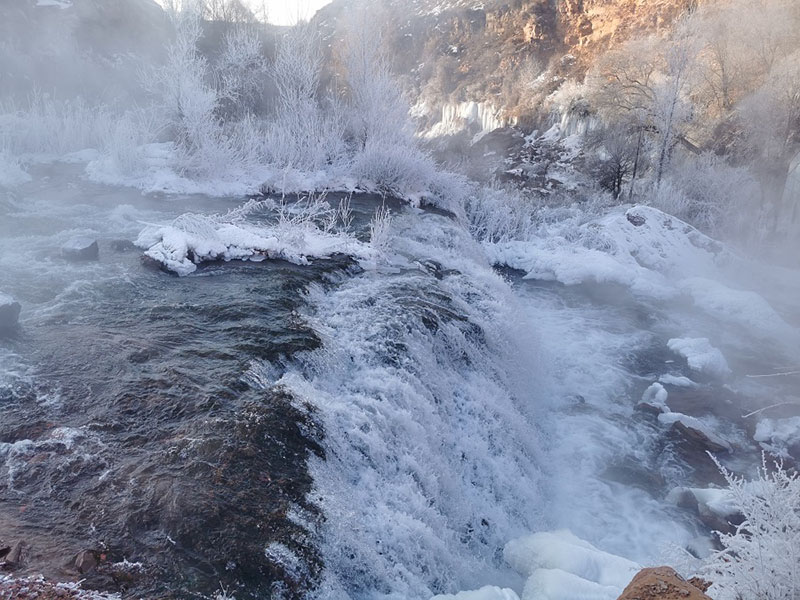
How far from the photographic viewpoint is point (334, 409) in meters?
3.79

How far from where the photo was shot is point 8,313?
178 inches

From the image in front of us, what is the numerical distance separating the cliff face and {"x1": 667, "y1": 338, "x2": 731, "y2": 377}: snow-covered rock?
907 inches

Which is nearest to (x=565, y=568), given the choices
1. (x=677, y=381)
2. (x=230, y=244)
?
(x=677, y=381)

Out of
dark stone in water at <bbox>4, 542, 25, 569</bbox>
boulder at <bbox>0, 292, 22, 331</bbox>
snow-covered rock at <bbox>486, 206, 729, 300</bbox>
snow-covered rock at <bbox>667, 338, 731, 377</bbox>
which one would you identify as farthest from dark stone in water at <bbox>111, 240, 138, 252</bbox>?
Result: snow-covered rock at <bbox>667, 338, 731, 377</bbox>

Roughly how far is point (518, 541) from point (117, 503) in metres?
2.65

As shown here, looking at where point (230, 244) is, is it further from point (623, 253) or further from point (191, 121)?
point (623, 253)

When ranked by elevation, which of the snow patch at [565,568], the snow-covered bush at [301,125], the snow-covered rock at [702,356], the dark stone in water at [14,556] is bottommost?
the snow-covered rock at [702,356]

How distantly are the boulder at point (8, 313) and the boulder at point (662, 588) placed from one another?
4.91 meters

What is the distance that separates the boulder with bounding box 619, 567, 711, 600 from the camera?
7.45 feet

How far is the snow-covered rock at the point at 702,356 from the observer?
7.32 m

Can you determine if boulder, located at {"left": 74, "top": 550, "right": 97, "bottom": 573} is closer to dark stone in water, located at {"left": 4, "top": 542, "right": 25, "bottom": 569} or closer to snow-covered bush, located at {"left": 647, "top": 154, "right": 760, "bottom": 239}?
dark stone in water, located at {"left": 4, "top": 542, "right": 25, "bottom": 569}

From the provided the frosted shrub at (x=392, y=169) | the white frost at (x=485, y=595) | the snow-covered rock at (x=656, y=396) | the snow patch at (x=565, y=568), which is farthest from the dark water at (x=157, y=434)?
the frosted shrub at (x=392, y=169)

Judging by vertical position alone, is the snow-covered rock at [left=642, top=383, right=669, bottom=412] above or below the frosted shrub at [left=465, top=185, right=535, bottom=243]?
below

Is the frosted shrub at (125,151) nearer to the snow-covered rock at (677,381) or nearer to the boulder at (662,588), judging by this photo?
the snow-covered rock at (677,381)
